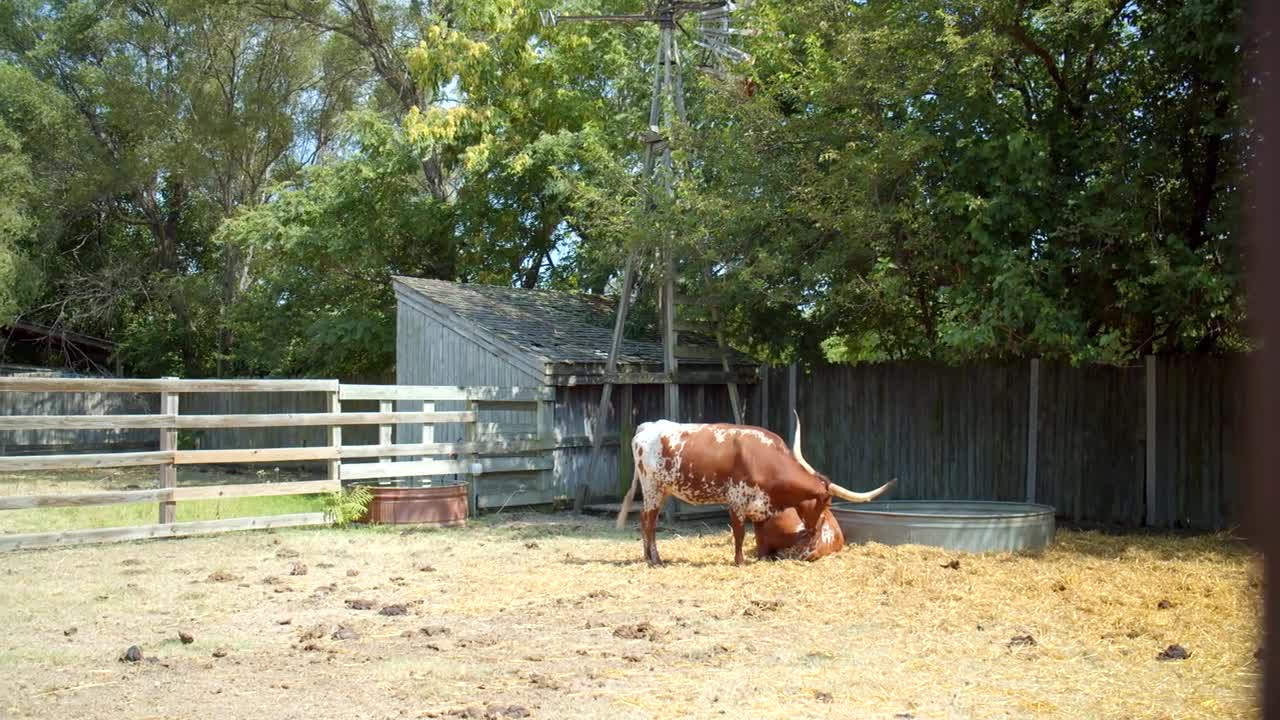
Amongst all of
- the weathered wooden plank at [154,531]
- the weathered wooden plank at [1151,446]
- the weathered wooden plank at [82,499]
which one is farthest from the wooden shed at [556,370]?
the weathered wooden plank at [1151,446]

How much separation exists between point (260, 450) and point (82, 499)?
5.91ft

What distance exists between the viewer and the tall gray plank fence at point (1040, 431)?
494 inches

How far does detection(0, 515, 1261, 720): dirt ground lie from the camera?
5.61 meters

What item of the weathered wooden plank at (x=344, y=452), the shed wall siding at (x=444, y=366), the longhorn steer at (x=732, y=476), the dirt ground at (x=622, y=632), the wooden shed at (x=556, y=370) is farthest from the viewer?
the shed wall siding at (x=444, y=366)

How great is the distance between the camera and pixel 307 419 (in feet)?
42.2

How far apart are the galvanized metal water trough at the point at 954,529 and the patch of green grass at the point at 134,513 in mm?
5919

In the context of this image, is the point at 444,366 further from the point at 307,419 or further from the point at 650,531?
the point at 650,531

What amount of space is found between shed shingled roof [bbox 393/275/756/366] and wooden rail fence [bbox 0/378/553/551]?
3.06 feet

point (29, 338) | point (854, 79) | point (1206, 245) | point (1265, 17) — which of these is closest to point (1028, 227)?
point (1206, 245)

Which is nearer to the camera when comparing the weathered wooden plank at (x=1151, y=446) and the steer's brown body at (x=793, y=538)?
the steer's brown body at (x=793, y=538)

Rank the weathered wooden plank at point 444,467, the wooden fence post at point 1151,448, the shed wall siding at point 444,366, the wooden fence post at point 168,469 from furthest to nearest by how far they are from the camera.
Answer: the shed wall siding at point 444,366 → the weathered wooden plank at point 444,467 → the wooden fence post at point 1151,448 → the wooden fence post at point 168,469

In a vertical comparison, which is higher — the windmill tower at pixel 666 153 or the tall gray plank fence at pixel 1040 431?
the windmill tower at pixel 666 153

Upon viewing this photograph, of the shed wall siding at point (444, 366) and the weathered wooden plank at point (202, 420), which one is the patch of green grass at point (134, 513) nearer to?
the weathered wooden plank at point (202, 420)

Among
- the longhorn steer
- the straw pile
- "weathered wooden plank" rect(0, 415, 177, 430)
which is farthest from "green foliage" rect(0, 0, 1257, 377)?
"weathered wooden plank" rect(0, 415, 177, 430)
